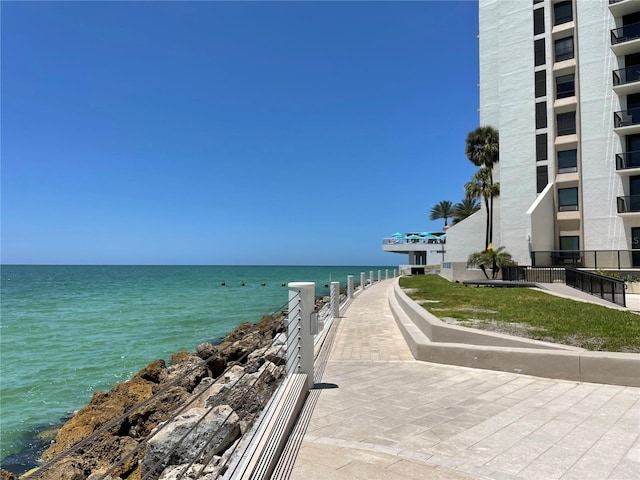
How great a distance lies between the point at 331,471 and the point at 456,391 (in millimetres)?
3054

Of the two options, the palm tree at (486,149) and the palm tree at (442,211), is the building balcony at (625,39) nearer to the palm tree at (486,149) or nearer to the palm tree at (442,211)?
the palm tree at (486,149)

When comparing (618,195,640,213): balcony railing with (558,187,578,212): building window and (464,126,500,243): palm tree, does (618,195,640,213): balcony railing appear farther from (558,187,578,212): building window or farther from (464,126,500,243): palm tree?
(464,126,500,243): palm tree

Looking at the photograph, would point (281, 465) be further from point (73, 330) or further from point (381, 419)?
point (73, 330)

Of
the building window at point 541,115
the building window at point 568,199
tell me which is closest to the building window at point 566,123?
the building window at point 541,115

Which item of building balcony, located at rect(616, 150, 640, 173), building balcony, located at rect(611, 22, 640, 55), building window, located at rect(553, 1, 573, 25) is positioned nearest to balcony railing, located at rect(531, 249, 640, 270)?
building balcony, located at rect(616, 150, 640, 173)

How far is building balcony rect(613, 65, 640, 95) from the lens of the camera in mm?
27406

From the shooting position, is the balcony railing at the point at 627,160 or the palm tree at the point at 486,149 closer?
the balcony railing at the point at 627,160

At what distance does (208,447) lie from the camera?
500 centimetres

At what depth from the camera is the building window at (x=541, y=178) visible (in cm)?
3069

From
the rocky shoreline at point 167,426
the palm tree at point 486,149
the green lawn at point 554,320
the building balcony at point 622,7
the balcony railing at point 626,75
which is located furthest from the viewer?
the palm tree at point 486,149

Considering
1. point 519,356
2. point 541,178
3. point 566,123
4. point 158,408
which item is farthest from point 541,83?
point 158,408

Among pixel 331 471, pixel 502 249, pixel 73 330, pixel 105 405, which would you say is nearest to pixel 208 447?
pixel 331 471

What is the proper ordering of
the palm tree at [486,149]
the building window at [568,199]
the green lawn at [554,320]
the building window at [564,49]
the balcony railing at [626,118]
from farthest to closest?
the palm tree at [486,149], the building window at [564,49], the building window at [568,199], the balcony railing at [626,118], the green lawn at [554,320]

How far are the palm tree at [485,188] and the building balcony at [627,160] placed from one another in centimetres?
873
